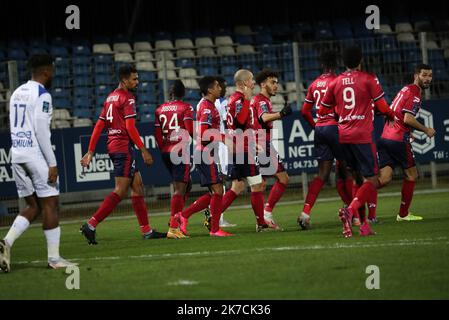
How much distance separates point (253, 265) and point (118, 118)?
5.04 metres

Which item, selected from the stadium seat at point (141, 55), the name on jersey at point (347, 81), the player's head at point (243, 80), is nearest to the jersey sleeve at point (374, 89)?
the name on jersey at point (347, 81)

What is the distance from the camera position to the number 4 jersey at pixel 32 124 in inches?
415

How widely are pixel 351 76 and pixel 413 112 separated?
2578mm

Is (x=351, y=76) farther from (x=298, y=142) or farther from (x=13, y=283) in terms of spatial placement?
(x=298, y=142)

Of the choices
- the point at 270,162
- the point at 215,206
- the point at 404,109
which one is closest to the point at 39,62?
the point at 215,206

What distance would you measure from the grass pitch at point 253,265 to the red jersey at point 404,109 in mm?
1380

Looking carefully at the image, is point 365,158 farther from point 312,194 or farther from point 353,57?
point 312,194

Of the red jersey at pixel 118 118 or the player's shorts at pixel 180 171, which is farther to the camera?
the player's shorts at pixel 180 171

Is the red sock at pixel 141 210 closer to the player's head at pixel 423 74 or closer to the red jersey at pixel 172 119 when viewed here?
the red jersey at pixel 172 119

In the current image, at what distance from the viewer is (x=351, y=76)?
12664 mm

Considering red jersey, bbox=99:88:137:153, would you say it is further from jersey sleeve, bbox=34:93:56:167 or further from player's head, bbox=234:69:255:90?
jersey sleeve, bbox=34:93:56:167

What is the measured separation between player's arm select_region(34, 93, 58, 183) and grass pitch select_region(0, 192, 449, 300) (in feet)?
3.77

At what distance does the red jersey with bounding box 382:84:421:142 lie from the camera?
1490 cm

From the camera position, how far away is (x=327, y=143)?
14.4 m
